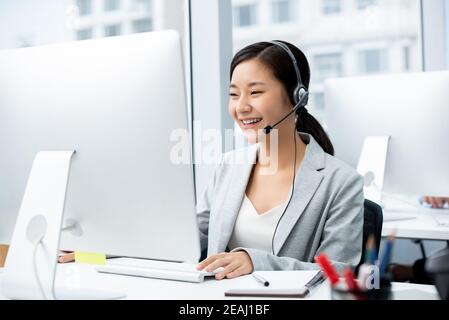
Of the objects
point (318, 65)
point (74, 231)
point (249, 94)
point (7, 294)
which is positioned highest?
point (318, 65)

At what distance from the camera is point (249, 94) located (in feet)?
5.04

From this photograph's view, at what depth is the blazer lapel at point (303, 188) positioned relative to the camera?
1.41 m

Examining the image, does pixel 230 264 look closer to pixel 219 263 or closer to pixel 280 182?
pixel 219 263

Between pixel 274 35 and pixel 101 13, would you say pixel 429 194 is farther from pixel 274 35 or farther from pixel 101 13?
pixel 101 13

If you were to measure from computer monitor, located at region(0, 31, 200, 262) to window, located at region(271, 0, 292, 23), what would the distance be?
68.7 inches

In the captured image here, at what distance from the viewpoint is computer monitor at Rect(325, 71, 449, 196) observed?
69.4 inches

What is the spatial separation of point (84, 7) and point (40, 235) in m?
1.64

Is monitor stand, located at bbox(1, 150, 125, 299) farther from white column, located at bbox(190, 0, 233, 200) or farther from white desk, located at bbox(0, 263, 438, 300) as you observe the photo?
white column, located at bbox(190, 0, 233, 200)

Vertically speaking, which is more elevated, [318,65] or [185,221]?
[318,65]

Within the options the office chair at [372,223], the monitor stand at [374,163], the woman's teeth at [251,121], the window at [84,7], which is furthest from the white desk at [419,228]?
the window at [84,7]

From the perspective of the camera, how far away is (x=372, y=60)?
288 centimetres

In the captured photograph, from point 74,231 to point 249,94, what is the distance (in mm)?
666

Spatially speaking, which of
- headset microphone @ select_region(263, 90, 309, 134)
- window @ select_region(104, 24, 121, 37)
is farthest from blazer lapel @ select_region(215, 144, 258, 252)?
window @ select_region(104, 24, 121, 37)
